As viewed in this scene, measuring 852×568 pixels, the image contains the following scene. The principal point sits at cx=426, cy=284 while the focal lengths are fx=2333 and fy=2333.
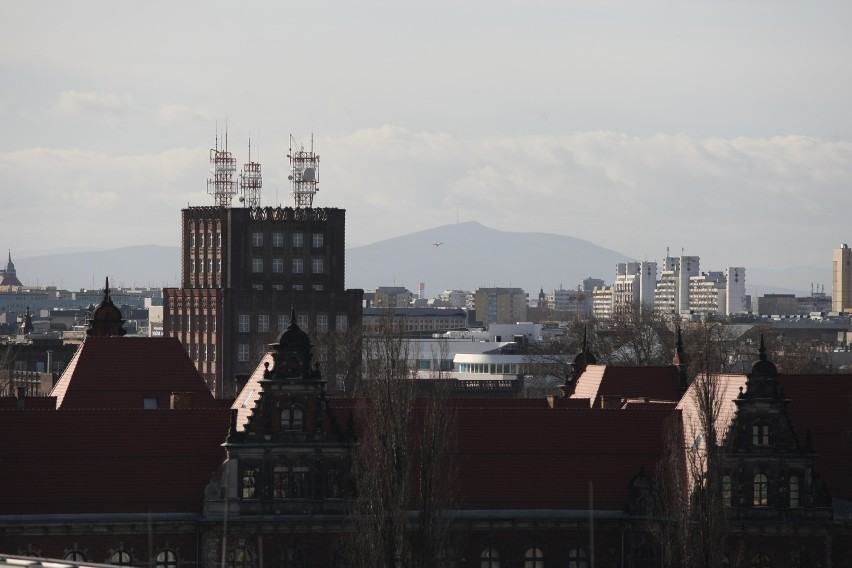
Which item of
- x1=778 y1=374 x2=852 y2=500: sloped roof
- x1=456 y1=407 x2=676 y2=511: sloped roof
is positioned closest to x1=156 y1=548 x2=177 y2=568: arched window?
x1=456 y1=407 x2=676 y2=511: sloped roof

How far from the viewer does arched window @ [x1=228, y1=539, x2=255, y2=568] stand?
8362 centimetres

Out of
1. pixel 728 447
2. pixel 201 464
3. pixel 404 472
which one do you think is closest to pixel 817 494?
pixel 728 447

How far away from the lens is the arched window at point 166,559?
83188 mm

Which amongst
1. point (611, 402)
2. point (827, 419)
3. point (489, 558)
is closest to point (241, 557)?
point (489, 558)

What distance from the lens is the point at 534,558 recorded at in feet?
278

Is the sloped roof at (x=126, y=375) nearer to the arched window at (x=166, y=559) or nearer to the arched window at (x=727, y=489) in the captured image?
the arched window at (x=166, y=559)

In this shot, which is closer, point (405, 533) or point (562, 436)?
point (405, 533)

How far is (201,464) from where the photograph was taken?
85.9 meters

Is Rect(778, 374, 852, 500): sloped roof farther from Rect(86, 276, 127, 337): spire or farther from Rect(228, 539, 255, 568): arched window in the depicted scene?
Rect(86, 276, 127, 337): spire

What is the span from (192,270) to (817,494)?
118545mm

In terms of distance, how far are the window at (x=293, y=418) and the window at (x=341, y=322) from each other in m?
104

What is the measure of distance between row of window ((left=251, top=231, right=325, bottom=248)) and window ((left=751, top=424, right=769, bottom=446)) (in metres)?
114

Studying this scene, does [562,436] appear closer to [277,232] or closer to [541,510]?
[541,510]

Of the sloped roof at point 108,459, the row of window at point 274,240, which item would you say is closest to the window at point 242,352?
the row of window at point 274,240
